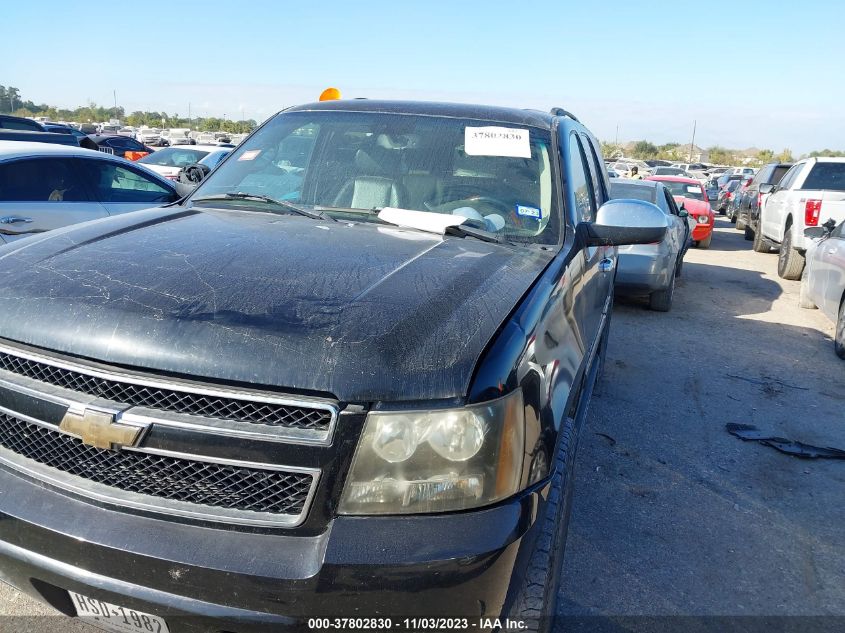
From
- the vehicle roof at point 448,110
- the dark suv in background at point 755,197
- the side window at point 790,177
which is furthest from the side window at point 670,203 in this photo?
the vehicle roof at point 448,110

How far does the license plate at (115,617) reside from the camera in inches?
70.4

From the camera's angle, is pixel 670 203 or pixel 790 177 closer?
pixel 670 203

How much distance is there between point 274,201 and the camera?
10.4 feet

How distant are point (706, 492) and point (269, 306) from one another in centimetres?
297

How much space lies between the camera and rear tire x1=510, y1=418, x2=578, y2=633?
1877 millimetres

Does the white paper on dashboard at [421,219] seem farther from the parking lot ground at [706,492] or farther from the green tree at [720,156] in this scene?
the green tree at [720,156]

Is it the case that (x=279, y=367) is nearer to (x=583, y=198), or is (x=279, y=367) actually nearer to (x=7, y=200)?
(x=583, y=198)

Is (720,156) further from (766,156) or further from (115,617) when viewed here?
(115,617)

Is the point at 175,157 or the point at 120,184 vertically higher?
the point at 120,184

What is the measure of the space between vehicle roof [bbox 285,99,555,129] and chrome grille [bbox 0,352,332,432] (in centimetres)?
216

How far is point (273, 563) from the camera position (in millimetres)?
1665

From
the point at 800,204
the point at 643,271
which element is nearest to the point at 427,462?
the point at 643,271

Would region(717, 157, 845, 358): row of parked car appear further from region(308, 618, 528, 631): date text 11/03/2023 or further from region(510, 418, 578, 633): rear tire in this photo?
region(308, 618, 528, 631): date text 11/03/2023

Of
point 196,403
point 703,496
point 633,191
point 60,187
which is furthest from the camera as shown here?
point 633,191
